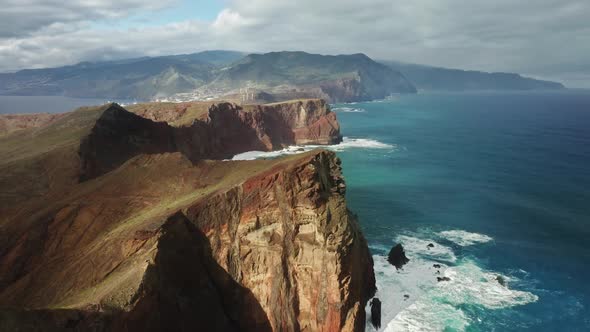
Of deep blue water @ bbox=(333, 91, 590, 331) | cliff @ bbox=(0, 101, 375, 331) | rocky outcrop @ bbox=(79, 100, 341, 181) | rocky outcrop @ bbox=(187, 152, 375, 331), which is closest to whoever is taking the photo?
cliff @ bbox=(0, 101, 375, 331)

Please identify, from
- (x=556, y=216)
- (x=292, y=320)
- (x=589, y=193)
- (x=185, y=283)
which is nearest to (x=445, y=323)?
(x=292, y=320)

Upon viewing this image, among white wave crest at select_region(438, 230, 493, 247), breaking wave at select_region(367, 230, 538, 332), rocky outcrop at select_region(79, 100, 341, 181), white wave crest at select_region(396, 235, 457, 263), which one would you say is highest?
rocky outcrop at select_region(79, 100, 341, 181)

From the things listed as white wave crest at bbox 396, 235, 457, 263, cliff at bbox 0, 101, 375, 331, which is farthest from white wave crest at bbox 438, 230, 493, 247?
cliff at bbox 0, 101, 375, 331

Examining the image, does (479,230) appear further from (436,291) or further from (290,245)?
(290,245)

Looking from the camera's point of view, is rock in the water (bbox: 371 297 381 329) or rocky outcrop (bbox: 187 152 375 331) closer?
rocky outcrop (bbox: 187 152 375 331)

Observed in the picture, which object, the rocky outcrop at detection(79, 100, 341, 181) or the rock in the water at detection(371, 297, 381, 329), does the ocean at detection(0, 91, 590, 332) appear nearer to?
the rock in the water at detection(371, 297, 381, 329)

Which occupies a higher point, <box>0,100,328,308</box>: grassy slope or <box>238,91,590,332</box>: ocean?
<box>0,100,328,308</box>: grassy slope

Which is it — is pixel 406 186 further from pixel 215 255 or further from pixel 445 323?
pixel 215 255
